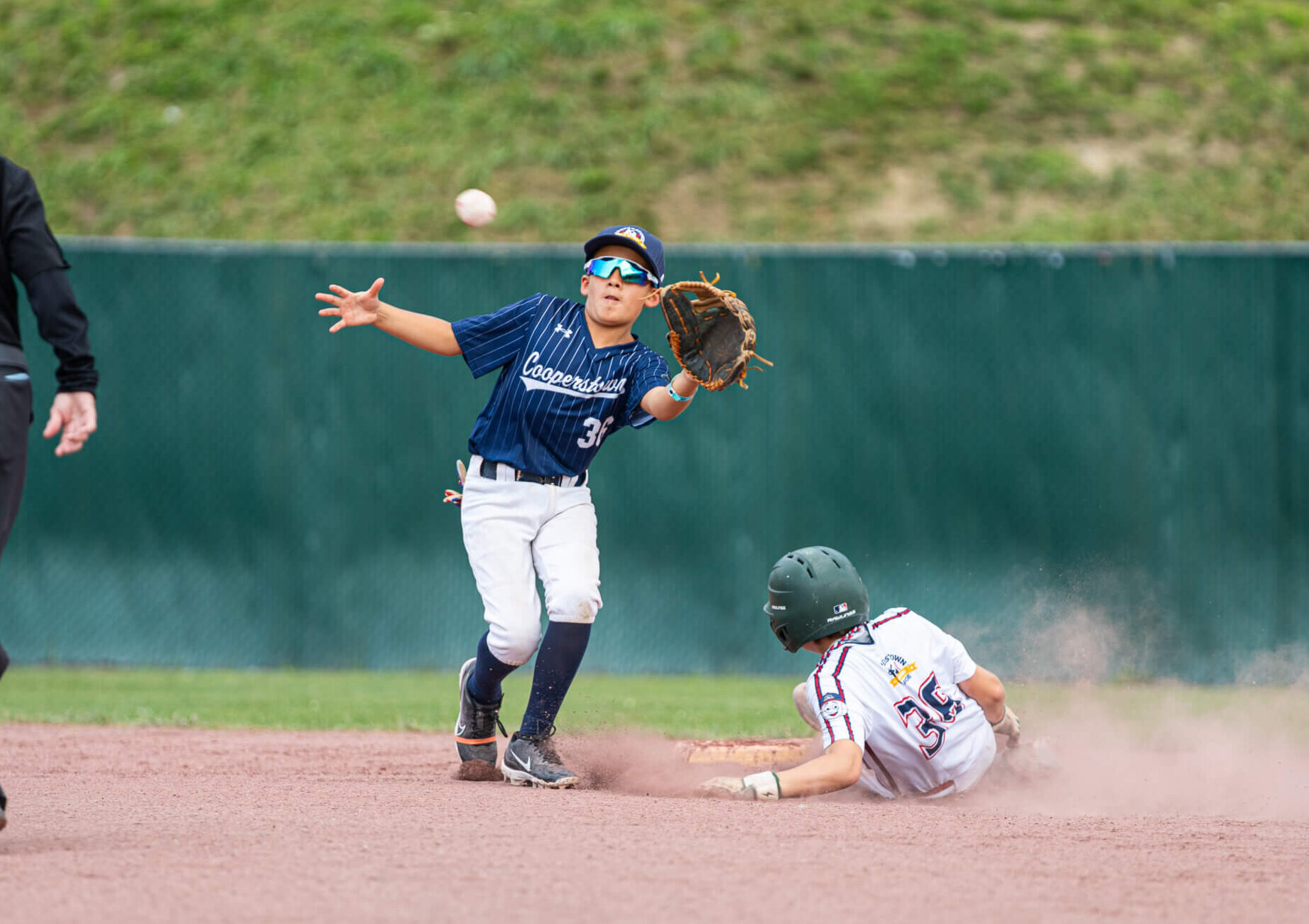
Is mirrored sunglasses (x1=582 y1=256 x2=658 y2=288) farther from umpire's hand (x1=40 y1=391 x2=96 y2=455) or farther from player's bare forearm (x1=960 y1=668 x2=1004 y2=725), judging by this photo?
umpire's hand (x1=40 y1=391 x2=96 y2=455)

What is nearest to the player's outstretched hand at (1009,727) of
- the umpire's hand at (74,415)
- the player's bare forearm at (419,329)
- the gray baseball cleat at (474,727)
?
the gray baseball cleat at (474,727)

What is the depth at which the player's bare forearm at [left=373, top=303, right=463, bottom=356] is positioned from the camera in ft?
16.2

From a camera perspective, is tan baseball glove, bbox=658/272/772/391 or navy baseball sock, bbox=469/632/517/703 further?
navy baseball sock, bbox=469/632/517/703

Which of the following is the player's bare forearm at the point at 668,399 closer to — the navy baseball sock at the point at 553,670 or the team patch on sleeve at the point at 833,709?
the navy baseball sock at the point at 553,670

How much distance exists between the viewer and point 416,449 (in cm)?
930

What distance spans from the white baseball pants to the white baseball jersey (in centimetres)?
Result: 84

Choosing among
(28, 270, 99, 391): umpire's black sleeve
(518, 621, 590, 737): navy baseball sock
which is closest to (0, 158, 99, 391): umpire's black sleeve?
(28, 270, 99, 391): umpire's black sleeve

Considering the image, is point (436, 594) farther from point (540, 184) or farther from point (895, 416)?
point (540, 184)

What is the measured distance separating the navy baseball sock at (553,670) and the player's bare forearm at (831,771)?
34.9 inches

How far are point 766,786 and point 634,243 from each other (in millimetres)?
1842

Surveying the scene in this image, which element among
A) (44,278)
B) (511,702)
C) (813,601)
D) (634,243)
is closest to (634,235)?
(634,243)

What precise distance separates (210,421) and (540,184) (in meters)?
4.45

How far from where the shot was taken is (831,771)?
4051 mm

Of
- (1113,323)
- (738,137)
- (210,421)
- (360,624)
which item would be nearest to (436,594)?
(360,624)
